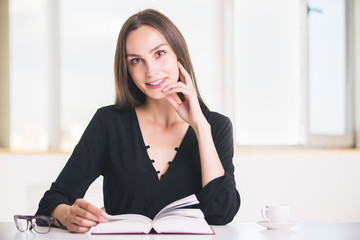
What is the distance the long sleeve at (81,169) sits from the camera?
64.7 inches

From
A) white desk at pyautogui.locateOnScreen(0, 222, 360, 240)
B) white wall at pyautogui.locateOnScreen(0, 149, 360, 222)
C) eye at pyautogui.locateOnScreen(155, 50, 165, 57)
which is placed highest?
eye at pyautogui.locateOnScreen(155, 50, 165, 57)

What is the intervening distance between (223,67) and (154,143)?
6.53ft

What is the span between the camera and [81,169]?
69.4 inches

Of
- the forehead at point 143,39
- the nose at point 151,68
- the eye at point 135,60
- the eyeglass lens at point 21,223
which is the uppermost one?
the forehead at point 143,39

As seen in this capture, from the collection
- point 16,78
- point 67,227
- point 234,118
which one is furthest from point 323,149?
point 67,227

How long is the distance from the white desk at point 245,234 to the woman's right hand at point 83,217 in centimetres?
2

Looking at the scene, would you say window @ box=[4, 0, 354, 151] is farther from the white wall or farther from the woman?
the woman

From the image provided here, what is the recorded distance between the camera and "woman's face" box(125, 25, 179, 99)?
1.76m

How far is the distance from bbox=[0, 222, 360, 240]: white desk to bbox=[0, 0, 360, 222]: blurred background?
2072 millimetres

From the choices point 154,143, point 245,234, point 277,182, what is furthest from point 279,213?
point 277,182

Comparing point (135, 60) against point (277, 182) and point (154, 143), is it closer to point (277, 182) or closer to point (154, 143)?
point (154, 143)

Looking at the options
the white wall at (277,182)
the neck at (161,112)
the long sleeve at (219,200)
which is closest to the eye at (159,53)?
the neck at (161,112)

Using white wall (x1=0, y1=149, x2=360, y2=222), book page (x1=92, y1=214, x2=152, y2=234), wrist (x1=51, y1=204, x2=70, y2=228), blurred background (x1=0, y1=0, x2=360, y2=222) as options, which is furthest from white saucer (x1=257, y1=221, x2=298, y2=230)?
blurred background (x1=0, y1=0, x2=360, y2=222)

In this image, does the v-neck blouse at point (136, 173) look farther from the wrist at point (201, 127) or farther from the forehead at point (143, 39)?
the forehead at point (143, 39)
